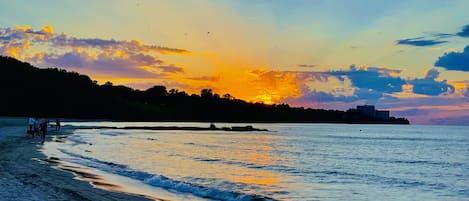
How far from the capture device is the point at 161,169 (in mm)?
33250

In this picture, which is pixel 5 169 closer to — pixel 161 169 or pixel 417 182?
pixel 161 169

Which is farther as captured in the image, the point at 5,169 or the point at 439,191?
the point at 439,191

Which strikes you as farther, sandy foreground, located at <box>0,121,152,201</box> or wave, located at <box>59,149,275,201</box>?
wave, located at <box>59,149,275,201</box>

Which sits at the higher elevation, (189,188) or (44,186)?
(44,186)

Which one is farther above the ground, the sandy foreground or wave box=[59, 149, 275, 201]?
the sandy foreground

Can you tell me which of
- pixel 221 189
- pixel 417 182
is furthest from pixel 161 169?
pixel 417 182

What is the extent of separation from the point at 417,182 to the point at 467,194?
15.9 ft

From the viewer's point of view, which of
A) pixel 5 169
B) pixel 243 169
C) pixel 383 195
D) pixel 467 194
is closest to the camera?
pixel 5 169

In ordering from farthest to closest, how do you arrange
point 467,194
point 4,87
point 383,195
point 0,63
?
point 0,63 → point 4,87 → point 467,194 → point 383,195

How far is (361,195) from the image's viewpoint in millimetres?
24469

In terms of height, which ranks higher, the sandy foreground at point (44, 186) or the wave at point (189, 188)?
the sandy foreground at point (44, 186)

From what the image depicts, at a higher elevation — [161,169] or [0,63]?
[0,63]

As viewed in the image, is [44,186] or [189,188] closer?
[44,186]

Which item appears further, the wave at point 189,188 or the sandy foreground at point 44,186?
the wave at point 189,188
